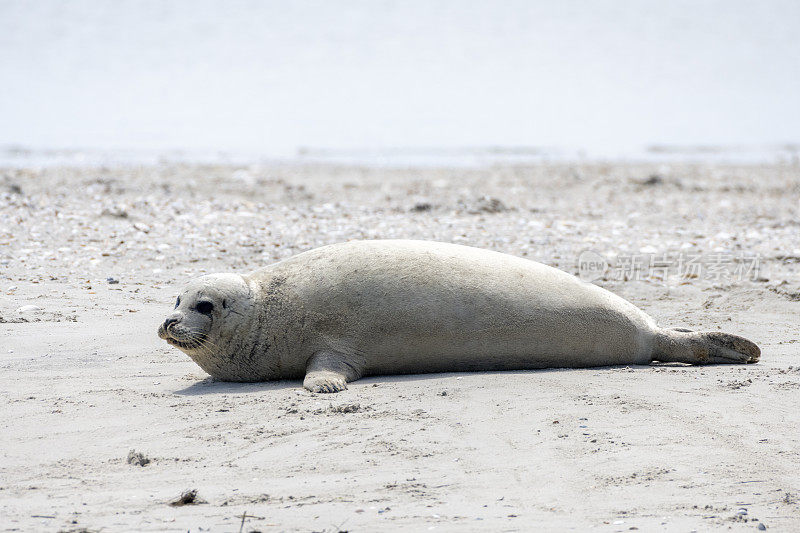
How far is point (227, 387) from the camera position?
5.08 meters

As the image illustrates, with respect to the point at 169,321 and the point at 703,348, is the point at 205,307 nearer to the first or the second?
the point at 169,321

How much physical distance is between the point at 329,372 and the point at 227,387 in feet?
2.05

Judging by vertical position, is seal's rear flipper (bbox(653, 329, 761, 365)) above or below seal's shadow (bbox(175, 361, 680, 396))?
above

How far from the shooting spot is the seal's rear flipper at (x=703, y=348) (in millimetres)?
5305

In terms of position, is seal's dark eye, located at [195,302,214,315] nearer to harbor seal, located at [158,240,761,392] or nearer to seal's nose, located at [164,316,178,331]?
harbor seal, located at [158,240,761,392]

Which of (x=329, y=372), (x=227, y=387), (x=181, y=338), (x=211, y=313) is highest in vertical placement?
(x=211, y=313)

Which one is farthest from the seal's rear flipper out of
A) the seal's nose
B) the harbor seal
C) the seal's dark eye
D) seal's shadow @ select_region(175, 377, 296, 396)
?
the seal's nose

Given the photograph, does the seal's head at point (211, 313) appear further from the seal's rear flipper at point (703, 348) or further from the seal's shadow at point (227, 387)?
the seal's rear flipper at point (703, 348)

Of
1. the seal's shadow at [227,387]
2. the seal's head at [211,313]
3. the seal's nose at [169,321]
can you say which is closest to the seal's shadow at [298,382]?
the seal's shadow at [227,387]

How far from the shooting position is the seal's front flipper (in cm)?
477

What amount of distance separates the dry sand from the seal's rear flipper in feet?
0.46

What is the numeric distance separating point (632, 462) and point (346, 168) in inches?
603

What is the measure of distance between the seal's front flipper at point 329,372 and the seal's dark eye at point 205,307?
64cm

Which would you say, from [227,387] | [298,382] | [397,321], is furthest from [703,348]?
[227,387]
